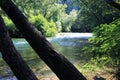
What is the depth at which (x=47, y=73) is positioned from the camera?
13648mm

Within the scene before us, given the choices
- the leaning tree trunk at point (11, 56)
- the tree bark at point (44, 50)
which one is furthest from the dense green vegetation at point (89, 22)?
the leaning tree trunk at point (11, 56)

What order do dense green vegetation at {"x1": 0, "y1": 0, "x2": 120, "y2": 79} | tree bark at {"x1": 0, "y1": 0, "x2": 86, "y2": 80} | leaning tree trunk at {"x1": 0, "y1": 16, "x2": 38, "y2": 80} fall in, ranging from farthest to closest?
dense green vegetation at {"x1": 0, "y1": 0, "x2": 120, "y2": 79}
tree bark at {"x1": 0, "y1": 0, "x2": 86, "y2": 80}
leaning tree trunk at {"x1": 0, "y1": 16, "x2": 38, "y2": 80}

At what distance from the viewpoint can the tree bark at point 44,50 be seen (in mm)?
3207

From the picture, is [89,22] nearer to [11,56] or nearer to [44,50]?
Result: [44,50]

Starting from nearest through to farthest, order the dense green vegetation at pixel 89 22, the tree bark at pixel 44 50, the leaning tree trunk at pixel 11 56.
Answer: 1. the leaning tree trunk at pixel 11 56
2. the tree bark at pixel 44 50
3. the dense green vegetation at pixel 89 22

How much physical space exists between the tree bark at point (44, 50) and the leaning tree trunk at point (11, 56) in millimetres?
311

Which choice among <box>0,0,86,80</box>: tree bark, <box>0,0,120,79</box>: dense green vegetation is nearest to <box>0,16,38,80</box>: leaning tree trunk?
<box>0,0,86,80</box>: tree bark

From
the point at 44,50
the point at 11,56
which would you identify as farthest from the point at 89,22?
the point at 11,56

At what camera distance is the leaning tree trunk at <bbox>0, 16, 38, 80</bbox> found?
2973mm

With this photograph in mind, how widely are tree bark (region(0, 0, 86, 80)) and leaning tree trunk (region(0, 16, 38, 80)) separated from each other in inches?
12.3

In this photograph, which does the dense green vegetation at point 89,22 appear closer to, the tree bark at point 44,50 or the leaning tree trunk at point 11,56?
the tree bark at point 44,50

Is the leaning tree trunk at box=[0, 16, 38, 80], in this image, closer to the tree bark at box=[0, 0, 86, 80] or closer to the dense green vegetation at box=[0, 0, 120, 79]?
the tree bark at box=[0, 0, 86, 80]

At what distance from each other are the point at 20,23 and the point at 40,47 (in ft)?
1.27

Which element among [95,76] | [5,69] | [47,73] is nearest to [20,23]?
[95,76]
